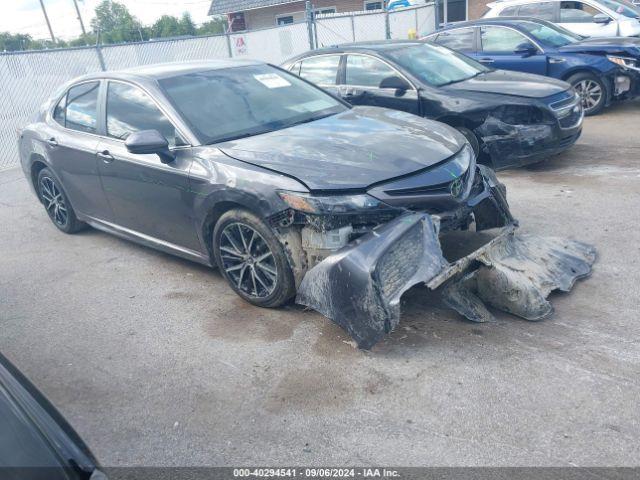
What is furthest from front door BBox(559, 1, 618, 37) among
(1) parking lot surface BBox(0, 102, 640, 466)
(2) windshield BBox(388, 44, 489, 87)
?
(1) parking lot surface BBox(0, 102, 640, 466)

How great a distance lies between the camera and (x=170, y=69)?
528 cm

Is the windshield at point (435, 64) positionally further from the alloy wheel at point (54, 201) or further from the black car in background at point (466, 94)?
→ the alloy wheel at point (54, 201)

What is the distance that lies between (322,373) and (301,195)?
1128mm

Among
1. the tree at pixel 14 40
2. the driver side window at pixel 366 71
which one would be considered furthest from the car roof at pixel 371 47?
the tree at pixel 14 40

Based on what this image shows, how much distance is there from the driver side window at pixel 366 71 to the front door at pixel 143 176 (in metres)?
3.42

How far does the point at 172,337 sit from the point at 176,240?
968 millimetres

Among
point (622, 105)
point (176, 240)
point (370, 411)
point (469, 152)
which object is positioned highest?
point (469, 152)

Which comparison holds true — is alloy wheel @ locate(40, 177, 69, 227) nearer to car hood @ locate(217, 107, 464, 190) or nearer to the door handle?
the door handle

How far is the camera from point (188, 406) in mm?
3463

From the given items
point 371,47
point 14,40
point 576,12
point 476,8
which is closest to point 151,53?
point 371,47

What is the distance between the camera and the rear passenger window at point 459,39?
10.4m

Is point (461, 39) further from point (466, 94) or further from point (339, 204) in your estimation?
point (339, 204)

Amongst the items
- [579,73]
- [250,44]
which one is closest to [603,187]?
[579,73]

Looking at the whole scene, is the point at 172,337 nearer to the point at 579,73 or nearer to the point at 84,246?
the point at 84,246
